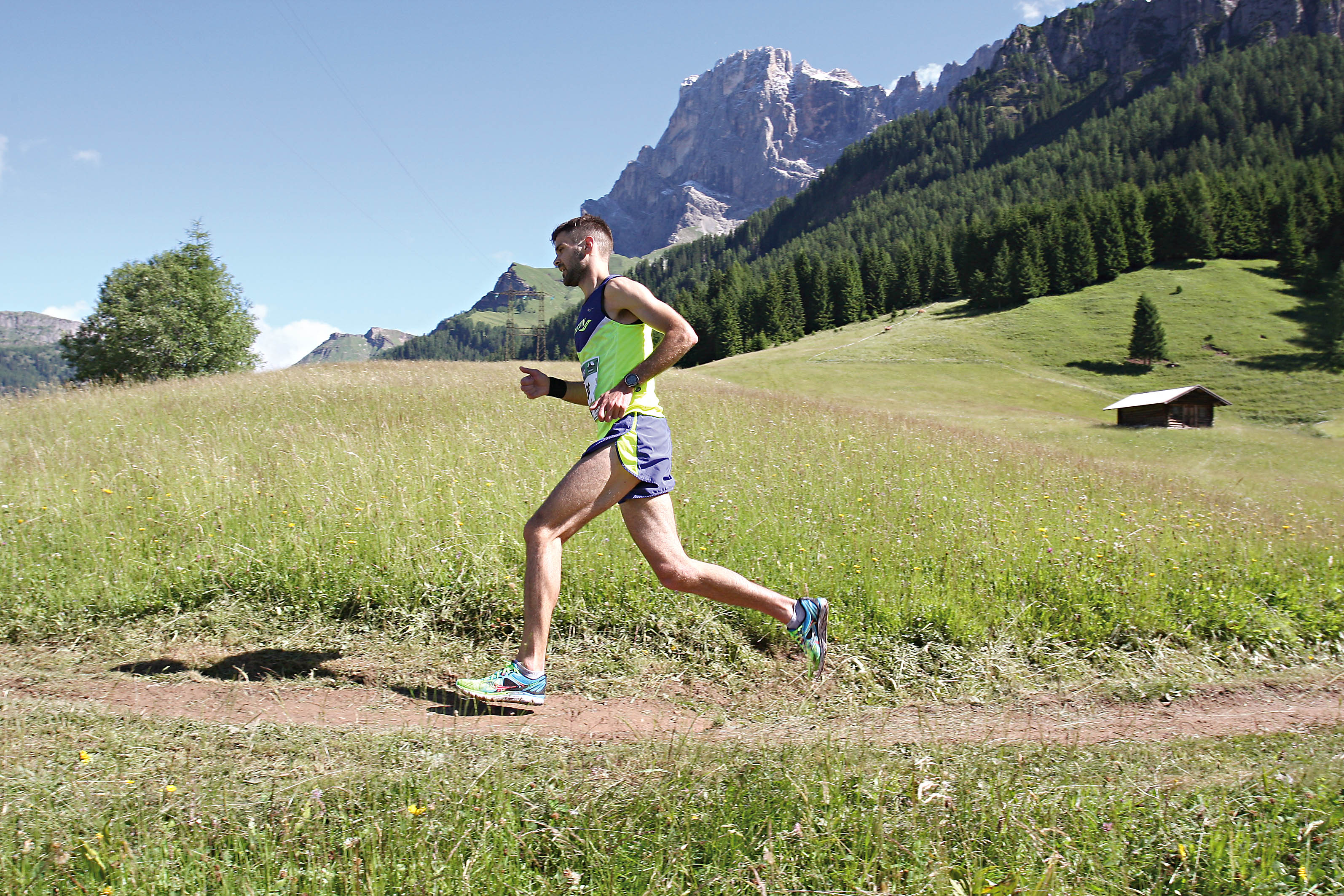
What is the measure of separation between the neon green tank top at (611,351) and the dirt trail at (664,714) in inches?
60.7

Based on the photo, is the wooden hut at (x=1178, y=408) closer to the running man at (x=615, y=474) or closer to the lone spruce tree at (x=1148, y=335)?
the lone spruce tree at (x=1148, y=335)

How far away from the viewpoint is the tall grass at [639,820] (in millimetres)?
2254

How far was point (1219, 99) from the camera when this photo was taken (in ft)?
451

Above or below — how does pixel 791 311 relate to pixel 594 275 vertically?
above

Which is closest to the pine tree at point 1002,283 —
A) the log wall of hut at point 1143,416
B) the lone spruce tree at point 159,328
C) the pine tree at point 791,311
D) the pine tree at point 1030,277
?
the pine tree at point 1030,277

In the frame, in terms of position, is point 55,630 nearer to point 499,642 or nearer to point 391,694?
point 391,694

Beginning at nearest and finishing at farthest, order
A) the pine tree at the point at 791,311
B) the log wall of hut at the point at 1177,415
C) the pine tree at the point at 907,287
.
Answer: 1. the log wall of hut at the point at 1177,415
2. the pine tree at the point at 791,311
3. the pine tree at the point at 907,287

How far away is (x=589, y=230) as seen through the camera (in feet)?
13.6

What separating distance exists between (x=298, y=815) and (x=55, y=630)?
3.49 meters

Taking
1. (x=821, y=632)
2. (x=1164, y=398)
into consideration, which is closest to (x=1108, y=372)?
(x=1164, y=398)

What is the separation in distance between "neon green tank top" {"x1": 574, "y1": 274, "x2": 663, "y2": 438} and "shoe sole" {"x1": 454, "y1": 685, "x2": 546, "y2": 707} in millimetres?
1451

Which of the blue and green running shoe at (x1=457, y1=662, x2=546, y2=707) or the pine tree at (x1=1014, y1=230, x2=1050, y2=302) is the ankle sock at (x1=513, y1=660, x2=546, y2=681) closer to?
the blue and green running shoe at (x1=457, y1=662, x2=546, y2=707)

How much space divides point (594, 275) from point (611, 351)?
1.70 ft

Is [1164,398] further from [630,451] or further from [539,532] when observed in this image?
[539,532]
